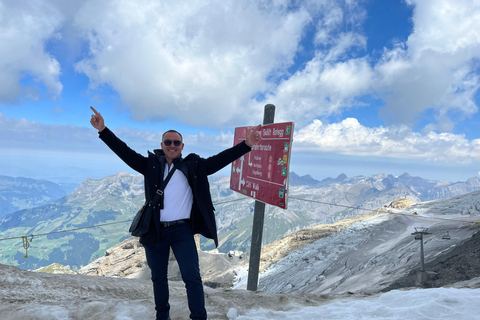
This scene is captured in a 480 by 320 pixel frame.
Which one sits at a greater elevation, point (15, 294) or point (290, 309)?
point (290, 309)

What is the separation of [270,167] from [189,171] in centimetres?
341

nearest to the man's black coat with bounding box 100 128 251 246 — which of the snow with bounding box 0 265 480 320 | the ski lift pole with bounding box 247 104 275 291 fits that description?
the snow with bounding box 0 265 480 320

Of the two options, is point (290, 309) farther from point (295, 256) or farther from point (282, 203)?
point (295, 256)

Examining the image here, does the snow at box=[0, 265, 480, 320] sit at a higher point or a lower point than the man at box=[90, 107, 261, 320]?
lower

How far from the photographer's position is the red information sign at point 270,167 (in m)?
6.13

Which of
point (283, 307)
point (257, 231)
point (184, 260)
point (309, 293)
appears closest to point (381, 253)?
point (309, 293)

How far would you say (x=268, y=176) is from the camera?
6.74 metres

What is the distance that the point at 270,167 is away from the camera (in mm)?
6672

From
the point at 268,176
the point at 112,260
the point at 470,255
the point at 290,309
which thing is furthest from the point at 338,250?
the point at 112,260

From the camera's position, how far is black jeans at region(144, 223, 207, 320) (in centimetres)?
330

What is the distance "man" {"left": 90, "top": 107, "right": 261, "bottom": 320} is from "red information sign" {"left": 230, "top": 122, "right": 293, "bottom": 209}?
2.54 meters

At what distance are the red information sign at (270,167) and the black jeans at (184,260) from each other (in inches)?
123

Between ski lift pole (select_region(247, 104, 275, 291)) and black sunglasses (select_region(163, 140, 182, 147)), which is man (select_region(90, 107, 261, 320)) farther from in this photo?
ski lift pole (select_region(247, 104, 275, 291))

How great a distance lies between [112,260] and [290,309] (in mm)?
37366
